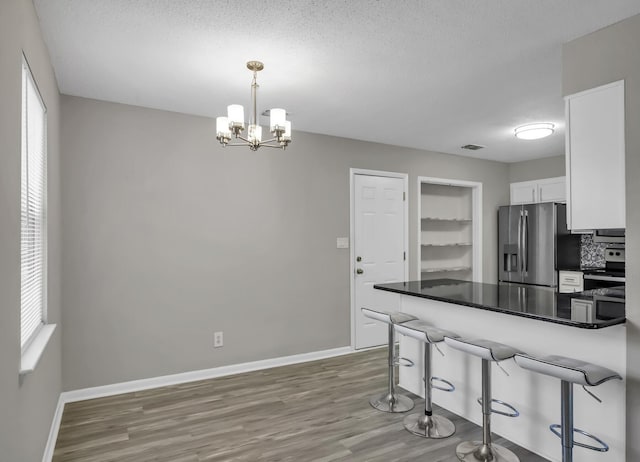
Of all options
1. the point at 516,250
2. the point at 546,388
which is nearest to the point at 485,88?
the point at 546,388

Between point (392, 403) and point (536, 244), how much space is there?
348 cm

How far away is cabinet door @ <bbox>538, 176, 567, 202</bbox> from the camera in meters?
5.54

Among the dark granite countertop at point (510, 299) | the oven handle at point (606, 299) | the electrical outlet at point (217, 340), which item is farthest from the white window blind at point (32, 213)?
the oven handle at point (606, 299)

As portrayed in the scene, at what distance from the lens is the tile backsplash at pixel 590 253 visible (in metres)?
5.25

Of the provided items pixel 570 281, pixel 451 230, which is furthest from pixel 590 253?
pixel 451 230

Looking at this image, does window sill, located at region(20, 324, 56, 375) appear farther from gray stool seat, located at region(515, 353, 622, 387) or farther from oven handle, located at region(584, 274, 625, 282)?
oven handle, located at region(584, 274, 625, 282)

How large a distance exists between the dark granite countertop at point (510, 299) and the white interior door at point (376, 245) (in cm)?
134

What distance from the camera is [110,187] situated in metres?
3.42

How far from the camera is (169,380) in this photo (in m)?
3.63

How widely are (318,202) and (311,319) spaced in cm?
131

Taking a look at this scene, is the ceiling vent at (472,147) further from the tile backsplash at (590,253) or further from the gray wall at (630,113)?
the gray wall at (630,113)

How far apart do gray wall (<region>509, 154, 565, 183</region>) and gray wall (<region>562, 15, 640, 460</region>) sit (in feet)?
12.1

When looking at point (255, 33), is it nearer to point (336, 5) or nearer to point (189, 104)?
point (336, 5)

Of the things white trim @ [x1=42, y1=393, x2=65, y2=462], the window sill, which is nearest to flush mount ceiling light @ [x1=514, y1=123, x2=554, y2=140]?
the window sill
